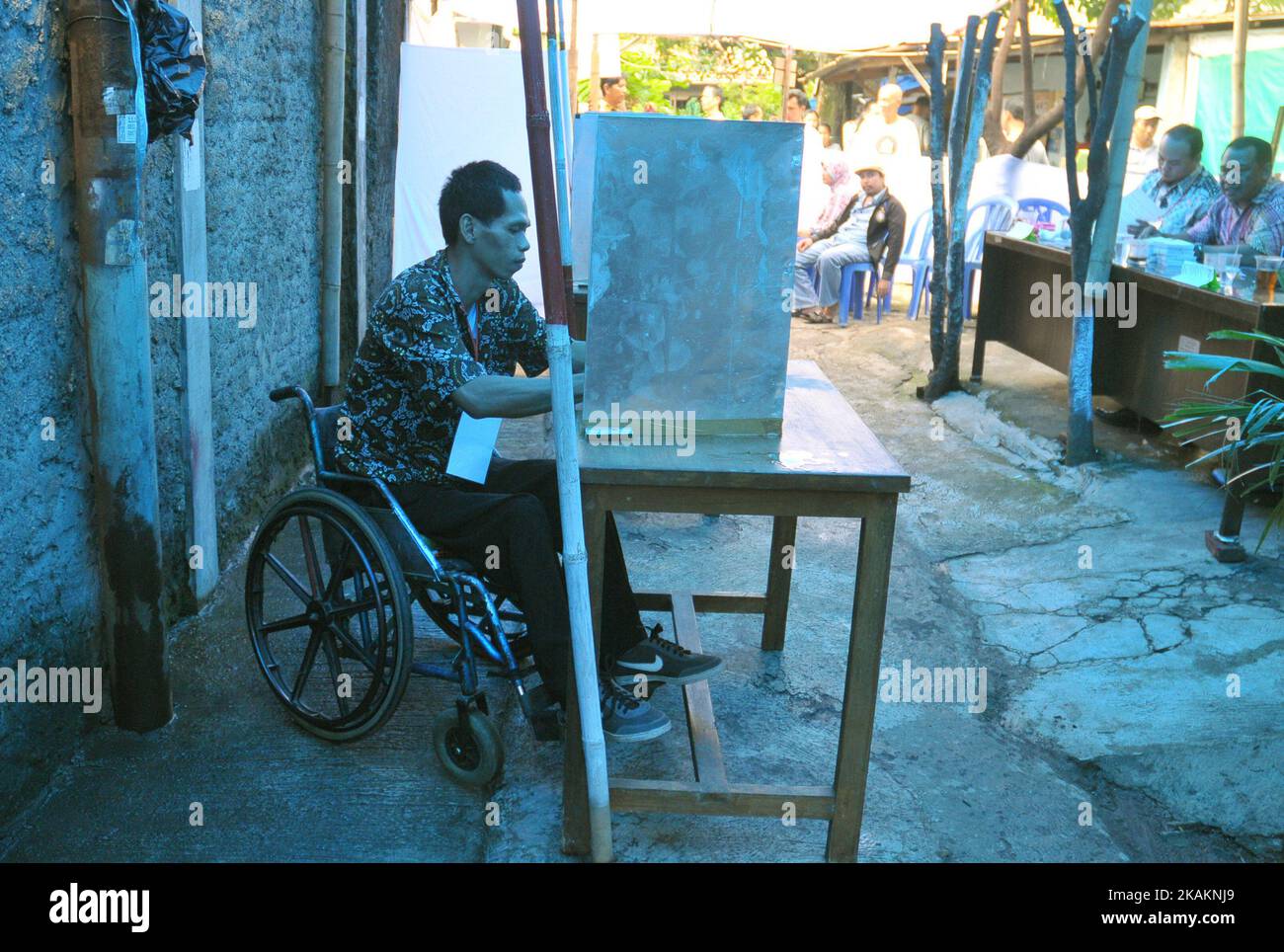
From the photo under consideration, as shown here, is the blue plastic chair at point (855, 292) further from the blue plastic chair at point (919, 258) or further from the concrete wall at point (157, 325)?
the concrete wall at point (157, 325)

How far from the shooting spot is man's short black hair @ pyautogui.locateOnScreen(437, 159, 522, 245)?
3.18 m

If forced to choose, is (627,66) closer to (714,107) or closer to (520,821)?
(714,107)

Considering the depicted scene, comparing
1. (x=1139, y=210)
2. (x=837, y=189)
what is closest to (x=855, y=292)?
(x=837, y=189)

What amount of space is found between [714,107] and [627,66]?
4.90 meters

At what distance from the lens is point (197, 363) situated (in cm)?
398

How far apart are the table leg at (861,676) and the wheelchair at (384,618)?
76 centimetres

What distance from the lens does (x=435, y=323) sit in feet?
10.1

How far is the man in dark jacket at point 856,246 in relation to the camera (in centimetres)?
1044

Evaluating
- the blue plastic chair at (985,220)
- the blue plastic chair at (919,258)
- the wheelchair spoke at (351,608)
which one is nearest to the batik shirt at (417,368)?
the wheelchair spoke at (351,608)

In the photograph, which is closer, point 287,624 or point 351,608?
point 351,608

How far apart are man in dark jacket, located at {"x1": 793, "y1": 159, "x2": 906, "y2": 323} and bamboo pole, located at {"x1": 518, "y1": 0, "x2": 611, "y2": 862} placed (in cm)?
823

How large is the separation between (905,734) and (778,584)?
0.66 m

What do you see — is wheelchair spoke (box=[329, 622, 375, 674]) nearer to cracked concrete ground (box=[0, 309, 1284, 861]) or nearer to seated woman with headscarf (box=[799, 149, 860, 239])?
cracked concrete ground (box=[0, 309, 1284, 861])

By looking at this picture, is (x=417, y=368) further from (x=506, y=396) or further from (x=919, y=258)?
(x=919, y=258)
